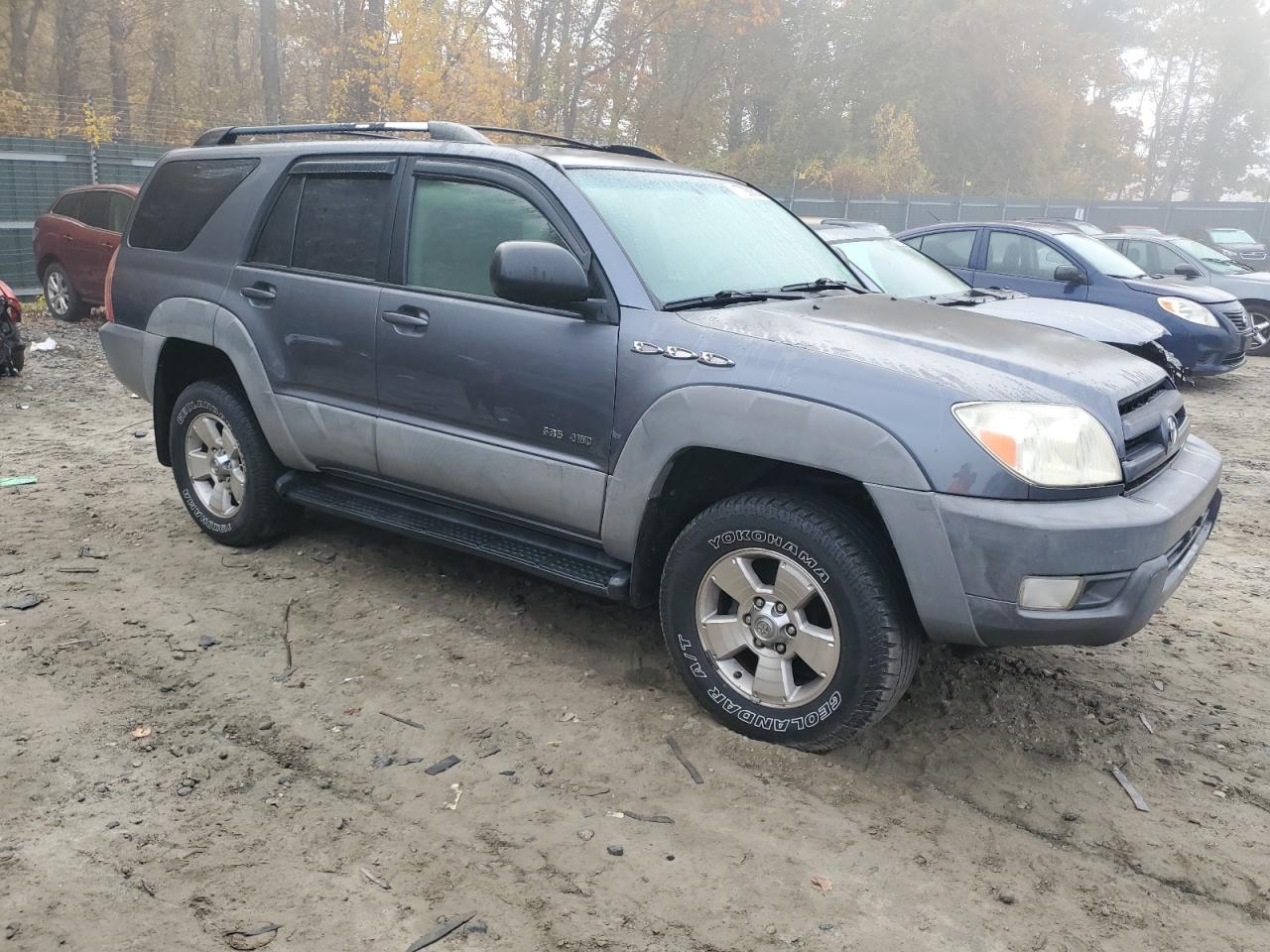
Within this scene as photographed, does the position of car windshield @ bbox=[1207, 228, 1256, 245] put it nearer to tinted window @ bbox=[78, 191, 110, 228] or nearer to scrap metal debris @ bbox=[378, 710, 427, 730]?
tinted window @ bbox=[78, 191, 110, 228]

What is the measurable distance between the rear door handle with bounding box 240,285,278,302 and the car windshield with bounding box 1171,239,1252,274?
39.8 feet

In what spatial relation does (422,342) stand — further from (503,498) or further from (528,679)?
(528,679)

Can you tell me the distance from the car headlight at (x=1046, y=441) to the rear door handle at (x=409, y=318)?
208 centimetres

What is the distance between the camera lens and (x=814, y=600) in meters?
3.24

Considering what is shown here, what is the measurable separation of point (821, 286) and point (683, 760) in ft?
6.49

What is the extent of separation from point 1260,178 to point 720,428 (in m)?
66.4

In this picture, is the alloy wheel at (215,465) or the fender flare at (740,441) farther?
the alloy wheel at (215,465)

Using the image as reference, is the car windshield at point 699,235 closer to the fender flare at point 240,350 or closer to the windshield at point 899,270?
the fender flare at point 240,350

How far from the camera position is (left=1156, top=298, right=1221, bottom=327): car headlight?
33.8 feet

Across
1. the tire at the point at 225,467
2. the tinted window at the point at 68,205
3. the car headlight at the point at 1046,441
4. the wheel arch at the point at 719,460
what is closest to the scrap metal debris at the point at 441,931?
the wheel arch at the point at 719,460

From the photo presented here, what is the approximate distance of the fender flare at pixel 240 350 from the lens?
4609 millimetres

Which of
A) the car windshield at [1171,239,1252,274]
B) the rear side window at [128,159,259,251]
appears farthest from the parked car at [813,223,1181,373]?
the car windshield at [1171,239,1252,274]

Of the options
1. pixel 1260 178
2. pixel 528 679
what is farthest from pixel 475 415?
pixel 1260 178

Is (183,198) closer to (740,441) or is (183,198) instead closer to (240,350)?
(240,350)
